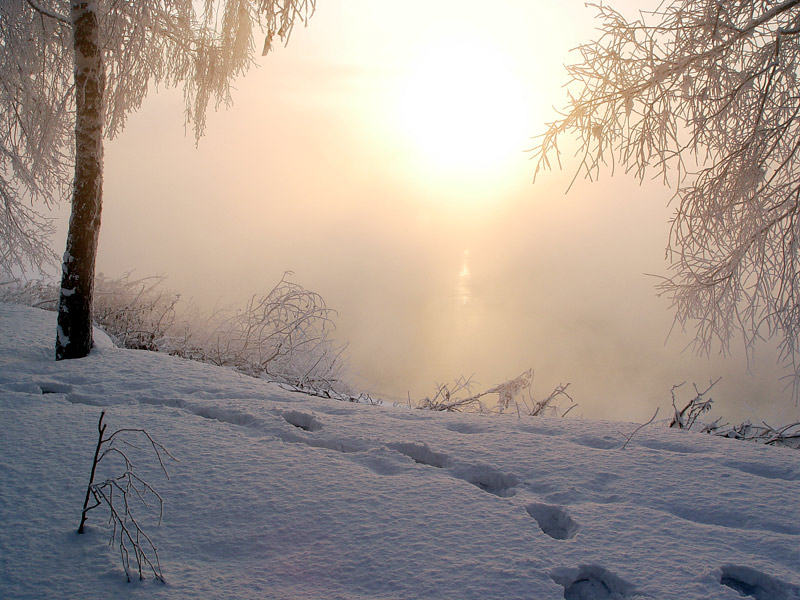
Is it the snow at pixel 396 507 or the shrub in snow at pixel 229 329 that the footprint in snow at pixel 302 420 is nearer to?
the snow at pixel 396 507

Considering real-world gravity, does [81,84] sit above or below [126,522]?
above

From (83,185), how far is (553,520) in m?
4.72

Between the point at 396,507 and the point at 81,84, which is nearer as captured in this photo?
the point at 396,507

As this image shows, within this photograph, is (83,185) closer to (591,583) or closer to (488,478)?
(488,478)

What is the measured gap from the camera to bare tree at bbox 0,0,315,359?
15.1 ft

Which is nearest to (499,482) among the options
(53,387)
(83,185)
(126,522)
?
(126,522)

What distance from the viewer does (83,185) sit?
463cm

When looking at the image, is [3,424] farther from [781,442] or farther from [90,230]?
[781,442]

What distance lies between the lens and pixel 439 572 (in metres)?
1.61

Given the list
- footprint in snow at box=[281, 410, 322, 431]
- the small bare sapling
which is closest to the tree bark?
footprint in snow at box=[281, 410, 322, 431]

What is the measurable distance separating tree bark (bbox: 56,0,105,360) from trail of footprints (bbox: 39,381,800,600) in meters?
1.32

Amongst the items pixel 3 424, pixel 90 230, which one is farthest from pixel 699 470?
pixel 90 230

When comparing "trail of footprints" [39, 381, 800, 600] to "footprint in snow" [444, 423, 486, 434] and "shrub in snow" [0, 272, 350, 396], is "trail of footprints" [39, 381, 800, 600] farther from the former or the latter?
"shrub in snow" [0, 272, 350, 396]

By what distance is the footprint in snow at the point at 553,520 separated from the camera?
193 centimetres
